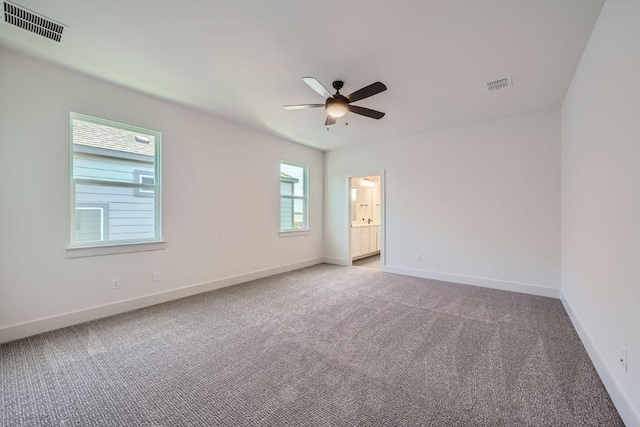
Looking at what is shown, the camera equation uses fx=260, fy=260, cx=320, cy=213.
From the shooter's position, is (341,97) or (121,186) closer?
Answer: (341,97)

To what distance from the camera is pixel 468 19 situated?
2.01 metres

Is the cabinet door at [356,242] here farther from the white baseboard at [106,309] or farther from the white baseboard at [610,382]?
the white baseboard at [610,382]

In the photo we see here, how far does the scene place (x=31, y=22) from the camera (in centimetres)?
208

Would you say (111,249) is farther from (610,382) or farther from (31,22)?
(610,382)

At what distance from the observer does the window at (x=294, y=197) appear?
5.50 metres

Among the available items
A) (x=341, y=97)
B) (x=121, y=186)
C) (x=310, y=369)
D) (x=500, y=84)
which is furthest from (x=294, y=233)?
(x=500, y=84)

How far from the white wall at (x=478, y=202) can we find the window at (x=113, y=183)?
3934mm

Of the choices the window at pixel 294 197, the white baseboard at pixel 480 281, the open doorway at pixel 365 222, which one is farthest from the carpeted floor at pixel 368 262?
the window at pixel 294 197

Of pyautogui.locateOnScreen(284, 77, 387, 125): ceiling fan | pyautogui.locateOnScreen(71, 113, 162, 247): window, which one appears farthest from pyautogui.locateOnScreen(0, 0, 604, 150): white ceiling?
pyautogui.locateOnScreen(71, 113, 162, 247): window

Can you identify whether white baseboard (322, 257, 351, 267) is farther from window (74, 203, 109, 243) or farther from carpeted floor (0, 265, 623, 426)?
window (74, 203, 109, 243)

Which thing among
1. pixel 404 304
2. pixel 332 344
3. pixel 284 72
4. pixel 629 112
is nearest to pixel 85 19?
pixel 284 72

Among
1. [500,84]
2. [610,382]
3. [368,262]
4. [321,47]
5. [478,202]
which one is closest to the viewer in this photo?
[610,382]

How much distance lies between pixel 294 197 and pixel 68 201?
11.9 ft

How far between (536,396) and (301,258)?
4453mm
